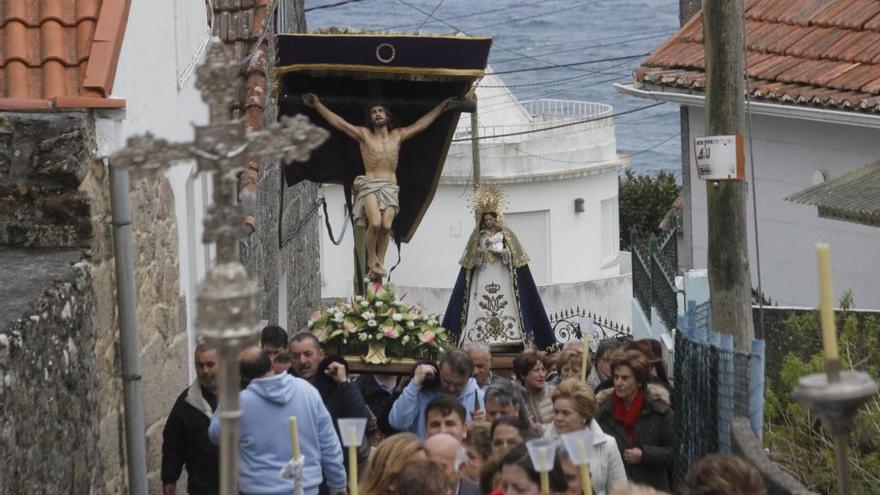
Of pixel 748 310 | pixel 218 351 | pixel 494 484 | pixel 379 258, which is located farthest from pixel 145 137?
pixel 379 258

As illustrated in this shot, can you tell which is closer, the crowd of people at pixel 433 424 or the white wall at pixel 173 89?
the crowd of people at pixel 433 424

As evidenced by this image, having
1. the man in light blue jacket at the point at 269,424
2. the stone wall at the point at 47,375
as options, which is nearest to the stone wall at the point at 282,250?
the stone wall at the point at 47,375

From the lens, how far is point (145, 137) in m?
5.06

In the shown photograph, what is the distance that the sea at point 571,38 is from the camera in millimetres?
93512

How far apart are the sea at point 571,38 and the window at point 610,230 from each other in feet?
126

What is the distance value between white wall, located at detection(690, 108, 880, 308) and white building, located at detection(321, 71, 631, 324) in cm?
2189

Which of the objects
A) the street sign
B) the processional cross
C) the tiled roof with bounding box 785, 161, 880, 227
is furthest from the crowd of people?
→ the processional cross

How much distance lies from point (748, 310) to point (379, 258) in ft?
11.3

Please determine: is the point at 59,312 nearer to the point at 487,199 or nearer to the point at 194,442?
the point at 194,442

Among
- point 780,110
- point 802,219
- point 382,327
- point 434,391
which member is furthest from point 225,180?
point 802,219

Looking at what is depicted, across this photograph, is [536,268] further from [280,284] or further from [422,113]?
[422,113]

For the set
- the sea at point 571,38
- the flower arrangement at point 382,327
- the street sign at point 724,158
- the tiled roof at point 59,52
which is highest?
the sea at point 571,38

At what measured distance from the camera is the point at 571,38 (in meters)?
118

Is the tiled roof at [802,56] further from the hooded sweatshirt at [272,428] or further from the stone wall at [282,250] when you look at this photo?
the hooded sweatshirt at [272,428]
